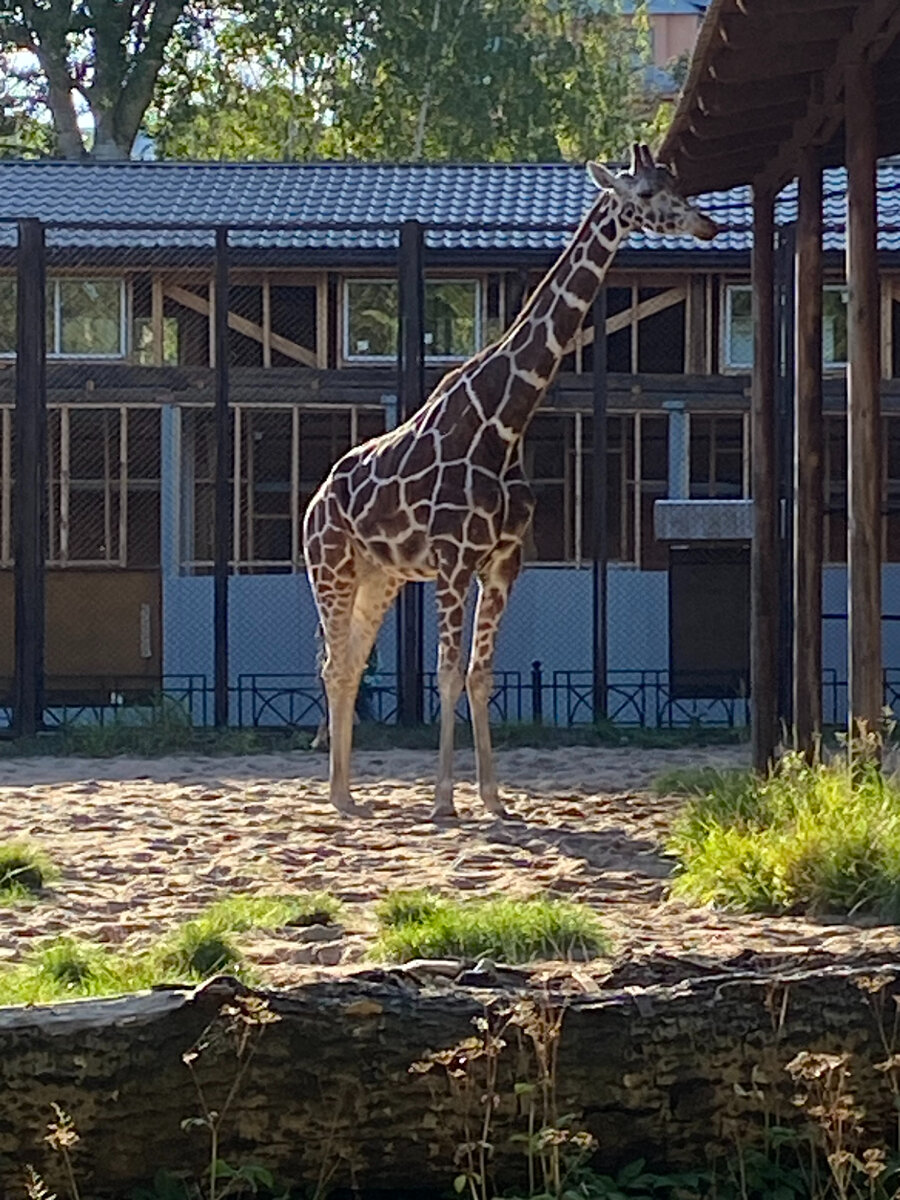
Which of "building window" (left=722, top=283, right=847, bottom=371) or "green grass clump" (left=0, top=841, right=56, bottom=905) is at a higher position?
"building window" (left=722, top=283, right=847, bottom=371)

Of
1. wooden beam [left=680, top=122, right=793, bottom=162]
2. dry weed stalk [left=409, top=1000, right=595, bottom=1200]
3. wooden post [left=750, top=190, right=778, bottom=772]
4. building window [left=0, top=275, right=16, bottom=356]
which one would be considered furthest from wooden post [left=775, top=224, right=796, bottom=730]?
dry weed stalk [left=409, top=1000, right=595, bottom=1200]

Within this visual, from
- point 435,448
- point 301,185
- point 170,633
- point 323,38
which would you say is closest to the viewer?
point 435,448

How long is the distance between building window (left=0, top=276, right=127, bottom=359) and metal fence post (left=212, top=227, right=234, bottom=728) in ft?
24.5

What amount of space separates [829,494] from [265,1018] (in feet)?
58.2

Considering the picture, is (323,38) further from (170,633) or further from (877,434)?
(877,434)

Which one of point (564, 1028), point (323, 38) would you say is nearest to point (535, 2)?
point (323, 38)

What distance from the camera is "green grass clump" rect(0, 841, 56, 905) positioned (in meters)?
7.80

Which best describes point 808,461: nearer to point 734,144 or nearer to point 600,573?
point 734,144

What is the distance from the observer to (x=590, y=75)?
3756 centimetres

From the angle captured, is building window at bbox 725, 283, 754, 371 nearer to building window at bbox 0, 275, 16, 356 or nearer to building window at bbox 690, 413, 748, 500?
building window at bbox 690, 413, 748, 500

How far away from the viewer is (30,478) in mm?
14883

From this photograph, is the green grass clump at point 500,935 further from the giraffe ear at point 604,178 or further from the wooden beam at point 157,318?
the wooden beam at point 157,318

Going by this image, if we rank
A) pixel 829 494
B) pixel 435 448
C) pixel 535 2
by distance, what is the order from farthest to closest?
pixel 535 2
pixel 829 494
pixel 435 448

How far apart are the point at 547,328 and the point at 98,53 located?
86.8ft
